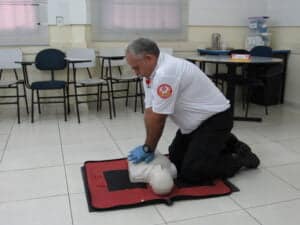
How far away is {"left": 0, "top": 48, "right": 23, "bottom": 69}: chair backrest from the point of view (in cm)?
440

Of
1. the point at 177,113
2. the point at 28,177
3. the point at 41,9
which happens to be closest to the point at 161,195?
the point at 177,113

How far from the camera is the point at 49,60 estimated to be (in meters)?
4.44

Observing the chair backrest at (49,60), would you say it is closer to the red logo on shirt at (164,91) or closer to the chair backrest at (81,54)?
the chair backrest at (81,54)

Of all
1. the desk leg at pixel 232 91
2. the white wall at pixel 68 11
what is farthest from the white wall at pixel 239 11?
the desk leg at pixel 232 91

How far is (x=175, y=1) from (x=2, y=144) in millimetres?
3208

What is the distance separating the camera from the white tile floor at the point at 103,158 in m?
2.04

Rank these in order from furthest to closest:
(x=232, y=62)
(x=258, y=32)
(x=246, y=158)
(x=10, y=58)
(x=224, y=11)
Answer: (x=224, y=11) < (x=258, y=32) < (x=10, y=58) < (x=232, y=62) < (x=246, y=158)

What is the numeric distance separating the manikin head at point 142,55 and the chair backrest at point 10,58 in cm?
276

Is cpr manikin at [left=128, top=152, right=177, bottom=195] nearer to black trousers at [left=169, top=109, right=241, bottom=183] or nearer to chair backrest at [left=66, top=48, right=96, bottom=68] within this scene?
black trousers at [left=169, top=109, right=241, bottom=183]

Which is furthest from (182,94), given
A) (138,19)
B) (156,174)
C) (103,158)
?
(138,19)

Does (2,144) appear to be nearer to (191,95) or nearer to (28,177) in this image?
(28,177)

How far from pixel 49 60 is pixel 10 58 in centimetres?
49

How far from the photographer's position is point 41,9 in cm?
462

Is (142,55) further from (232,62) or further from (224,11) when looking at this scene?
(224,11)
